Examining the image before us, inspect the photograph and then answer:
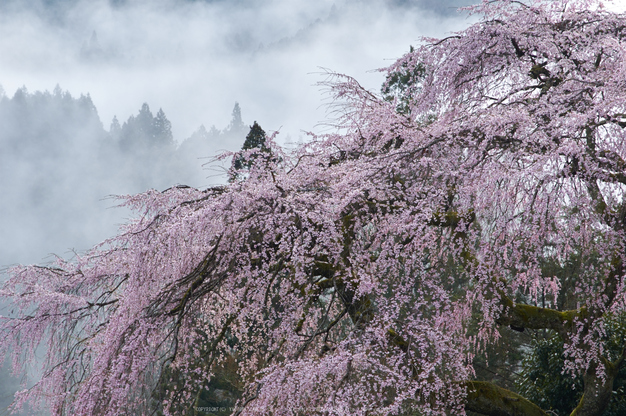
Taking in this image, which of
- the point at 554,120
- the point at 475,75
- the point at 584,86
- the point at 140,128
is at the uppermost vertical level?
the point at 140,128

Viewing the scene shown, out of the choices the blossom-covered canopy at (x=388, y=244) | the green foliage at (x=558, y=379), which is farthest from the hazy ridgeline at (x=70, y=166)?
the blossom-covered canopy at (x=388, y=244)

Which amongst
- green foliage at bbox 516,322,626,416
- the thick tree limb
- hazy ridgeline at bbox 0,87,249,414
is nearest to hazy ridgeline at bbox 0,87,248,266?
hazy ridgeline at bbox 0,87,249,414

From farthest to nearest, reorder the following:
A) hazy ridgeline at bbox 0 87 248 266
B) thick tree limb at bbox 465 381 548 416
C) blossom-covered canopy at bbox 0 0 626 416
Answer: hazy ridgeline at bbox 0 87 248 266
thick tree limb at bbox 465 381 548 416
blossom-covered canopy at bbox 0 0 626 416

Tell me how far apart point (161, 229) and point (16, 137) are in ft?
279

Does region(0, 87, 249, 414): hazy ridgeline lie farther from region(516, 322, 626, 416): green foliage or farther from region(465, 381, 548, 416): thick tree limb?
region(465, 381, 548, 416): thick tree limb

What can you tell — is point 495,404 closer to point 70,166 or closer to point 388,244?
point 388,244

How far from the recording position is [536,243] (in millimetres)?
3812

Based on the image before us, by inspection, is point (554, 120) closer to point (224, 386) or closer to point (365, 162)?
point (365, 162)

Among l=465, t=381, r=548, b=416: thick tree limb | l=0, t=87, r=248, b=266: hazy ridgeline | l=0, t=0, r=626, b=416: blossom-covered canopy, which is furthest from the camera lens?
l=0, t=87, r=248, b=266: hazy ridgeline

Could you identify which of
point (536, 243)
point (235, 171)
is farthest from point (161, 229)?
point (536, 243)

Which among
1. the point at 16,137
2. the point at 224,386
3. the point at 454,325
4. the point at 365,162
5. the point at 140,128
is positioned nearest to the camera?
the point at 365,162

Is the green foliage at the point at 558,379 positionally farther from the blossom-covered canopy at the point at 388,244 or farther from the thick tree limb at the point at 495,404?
the thick tree limb at the point at 495,404

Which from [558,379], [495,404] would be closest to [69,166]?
[558,379]

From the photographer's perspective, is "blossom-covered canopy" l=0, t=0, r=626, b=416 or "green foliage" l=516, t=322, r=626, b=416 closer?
"blossom-covered canopy" l=0, t=0, r=626, b=416
